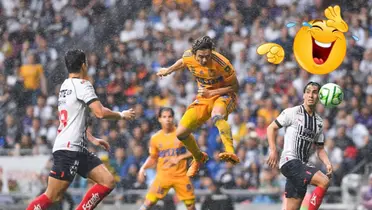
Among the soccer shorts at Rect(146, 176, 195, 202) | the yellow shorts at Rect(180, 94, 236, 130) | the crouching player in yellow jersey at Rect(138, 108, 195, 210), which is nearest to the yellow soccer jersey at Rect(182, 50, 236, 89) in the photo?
the yellow shorts at Rect(180, 94, 236, 130)

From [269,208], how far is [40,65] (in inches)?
284

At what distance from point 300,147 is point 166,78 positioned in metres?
7.92

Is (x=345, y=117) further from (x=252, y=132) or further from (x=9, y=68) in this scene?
(x=9, y=68)

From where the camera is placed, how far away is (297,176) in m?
13.1

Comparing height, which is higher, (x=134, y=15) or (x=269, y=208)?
(x=134, y=15)

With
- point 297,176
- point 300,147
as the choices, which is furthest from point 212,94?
point 297,176

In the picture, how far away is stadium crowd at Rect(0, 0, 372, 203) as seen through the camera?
1888 centimetres

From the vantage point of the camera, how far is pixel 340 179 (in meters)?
18.4

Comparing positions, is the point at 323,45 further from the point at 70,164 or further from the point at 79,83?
the point at 70,164

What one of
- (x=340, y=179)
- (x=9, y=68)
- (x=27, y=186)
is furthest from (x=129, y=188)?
(x=9, y=68)

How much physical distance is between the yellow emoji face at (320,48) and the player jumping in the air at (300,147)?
3256mm

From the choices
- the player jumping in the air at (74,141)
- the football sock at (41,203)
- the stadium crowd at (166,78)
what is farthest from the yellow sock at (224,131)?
the stadium crowd at (166,78)

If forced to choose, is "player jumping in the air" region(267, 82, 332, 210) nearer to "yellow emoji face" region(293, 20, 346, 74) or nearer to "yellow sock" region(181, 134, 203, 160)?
"yellow sock" region(181, 134, 203, 160)

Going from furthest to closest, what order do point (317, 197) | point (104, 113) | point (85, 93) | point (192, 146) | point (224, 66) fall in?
point (192, 146) → point (224, 66) → point (317, 197) → point (85, 93) → point (104, 113)
